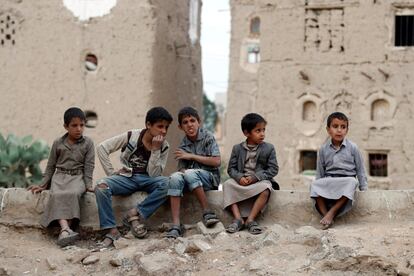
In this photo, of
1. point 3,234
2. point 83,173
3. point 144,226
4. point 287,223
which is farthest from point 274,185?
point 3,234

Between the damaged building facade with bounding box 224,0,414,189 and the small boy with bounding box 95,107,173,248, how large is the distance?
10479mm

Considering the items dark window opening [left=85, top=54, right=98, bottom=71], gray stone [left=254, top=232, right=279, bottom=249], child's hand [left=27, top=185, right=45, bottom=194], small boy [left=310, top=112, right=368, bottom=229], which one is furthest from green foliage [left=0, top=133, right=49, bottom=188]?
gray stone [left=254, top=232, right=279, bottom=249]

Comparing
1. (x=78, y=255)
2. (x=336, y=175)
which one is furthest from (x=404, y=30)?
(x=78, y=255)

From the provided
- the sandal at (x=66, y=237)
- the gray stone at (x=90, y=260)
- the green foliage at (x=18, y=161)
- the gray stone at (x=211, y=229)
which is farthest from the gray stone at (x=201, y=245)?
the green foliage at (x=18, y=161)

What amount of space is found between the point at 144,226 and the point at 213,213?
24.8 inches

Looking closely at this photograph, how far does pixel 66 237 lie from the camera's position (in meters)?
5.88

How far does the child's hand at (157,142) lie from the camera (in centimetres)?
605

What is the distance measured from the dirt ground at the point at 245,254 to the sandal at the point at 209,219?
127 millimetres

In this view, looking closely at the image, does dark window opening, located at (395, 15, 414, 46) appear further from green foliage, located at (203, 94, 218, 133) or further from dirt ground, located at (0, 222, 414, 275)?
green foliage, located at (203, 94, 218, 133)

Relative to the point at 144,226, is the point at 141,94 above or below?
above

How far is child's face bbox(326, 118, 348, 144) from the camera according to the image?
6.00 m

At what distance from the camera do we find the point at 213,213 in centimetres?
591

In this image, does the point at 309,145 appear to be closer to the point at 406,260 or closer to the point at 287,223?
the point at 287,223

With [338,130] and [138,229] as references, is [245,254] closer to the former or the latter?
[138,229]
